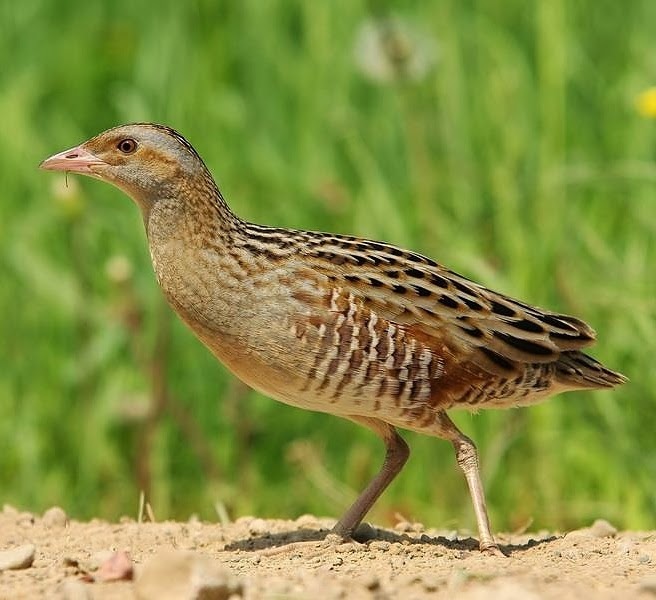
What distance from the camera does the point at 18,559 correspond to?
427 cm

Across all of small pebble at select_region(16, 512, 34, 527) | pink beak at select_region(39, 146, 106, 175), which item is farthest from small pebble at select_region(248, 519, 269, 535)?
pink beak at select_region(39, 146, 106, 175)

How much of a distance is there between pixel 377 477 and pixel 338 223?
8.28ft

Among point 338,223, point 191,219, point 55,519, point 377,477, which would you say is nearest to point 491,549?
point 377,477

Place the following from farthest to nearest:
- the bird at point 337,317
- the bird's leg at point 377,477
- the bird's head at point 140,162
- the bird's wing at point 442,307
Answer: the bird's leg at point 377,477, the bird's head at point 140,162, the bird's wing at point 442,307, the bird at point 337,317

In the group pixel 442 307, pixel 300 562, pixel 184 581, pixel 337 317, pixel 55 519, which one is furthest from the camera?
pixel 55 519

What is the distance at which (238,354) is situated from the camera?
490cm

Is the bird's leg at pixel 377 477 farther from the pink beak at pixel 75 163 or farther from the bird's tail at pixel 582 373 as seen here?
the pink beak at pixel 75 163

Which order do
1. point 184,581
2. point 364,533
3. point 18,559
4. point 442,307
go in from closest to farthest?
point 184,581 < point 18,559 < point 442,307 < point 364,533

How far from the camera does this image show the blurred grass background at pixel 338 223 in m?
6.99

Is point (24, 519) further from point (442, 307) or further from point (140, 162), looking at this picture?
point (442, 307)

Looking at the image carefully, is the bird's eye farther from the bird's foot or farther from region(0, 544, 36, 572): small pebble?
the bird's foot

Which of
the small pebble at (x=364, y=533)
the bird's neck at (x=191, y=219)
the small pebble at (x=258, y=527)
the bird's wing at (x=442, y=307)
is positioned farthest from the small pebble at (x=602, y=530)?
the bird's neck at (x=191, y=219)

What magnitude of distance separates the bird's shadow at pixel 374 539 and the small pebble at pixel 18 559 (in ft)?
3.04

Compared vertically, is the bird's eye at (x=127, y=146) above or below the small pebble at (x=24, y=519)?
above
